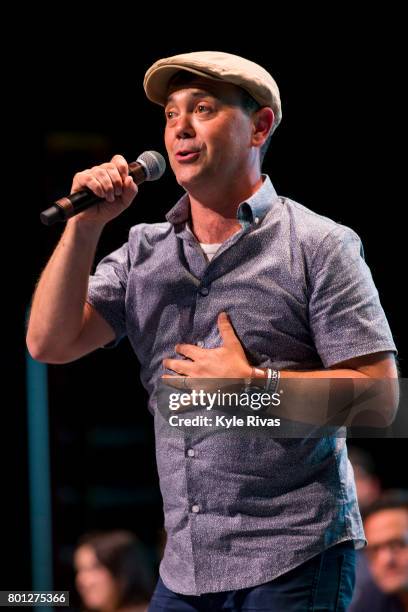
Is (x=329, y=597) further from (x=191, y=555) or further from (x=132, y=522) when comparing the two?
(x=132, y=522)

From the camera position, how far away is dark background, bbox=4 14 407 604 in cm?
312

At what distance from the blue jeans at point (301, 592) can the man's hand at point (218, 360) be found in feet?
1.14

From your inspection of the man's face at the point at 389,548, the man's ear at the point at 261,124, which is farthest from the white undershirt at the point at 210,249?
the man's face at the point at 389,548

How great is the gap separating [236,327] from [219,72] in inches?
18.3

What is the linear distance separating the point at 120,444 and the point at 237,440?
97.7 inches

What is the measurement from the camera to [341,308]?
1.65 metres

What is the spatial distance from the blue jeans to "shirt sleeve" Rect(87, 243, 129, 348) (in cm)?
55

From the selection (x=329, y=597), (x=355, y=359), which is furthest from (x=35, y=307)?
(x=329, y=597)

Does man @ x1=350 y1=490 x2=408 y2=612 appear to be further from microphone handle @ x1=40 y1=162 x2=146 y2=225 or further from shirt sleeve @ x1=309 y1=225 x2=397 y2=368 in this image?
microphone handle @ x1=40 y1=162 x2=146 y2=225

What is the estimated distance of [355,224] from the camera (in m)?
3.31

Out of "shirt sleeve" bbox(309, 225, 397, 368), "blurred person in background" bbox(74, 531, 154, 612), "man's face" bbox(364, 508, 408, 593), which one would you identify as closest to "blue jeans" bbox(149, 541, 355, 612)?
"shirt sleeve" bbox(309, 225, 397, 368)

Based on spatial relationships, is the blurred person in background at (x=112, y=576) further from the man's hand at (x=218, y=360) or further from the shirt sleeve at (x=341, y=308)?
the shirt sleeve at (x=341, y=308)

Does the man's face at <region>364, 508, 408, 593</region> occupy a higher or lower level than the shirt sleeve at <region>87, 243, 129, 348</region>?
lower

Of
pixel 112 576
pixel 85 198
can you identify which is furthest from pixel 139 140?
pixel 85 198
